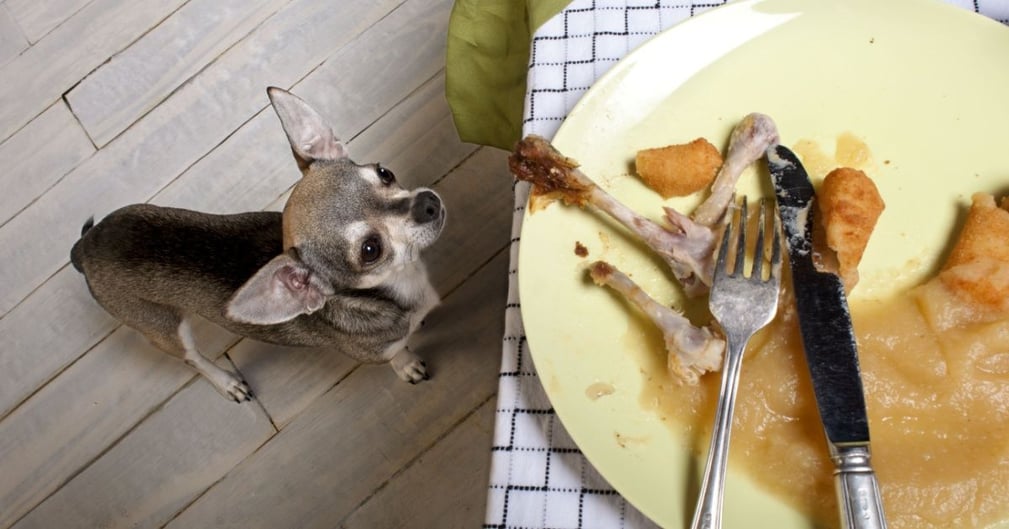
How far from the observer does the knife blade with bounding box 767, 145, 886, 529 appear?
893 mm

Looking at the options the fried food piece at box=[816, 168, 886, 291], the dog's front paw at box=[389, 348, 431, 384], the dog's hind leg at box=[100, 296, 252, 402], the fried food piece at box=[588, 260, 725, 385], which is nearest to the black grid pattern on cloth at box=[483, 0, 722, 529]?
the fried food piece at box=[588, 260, 725, 385]

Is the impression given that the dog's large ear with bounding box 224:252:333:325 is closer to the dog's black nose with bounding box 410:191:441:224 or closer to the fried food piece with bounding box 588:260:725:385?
the dog's black nose with bounding box 410:191:441:224

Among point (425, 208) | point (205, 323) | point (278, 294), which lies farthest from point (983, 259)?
point (205, 323)

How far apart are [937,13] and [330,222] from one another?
1.13 m

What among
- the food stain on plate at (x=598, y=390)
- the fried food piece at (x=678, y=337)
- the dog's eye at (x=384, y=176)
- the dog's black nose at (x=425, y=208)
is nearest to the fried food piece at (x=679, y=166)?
the fried food piece at (x=678, y=337)

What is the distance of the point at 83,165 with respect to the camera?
2.50m

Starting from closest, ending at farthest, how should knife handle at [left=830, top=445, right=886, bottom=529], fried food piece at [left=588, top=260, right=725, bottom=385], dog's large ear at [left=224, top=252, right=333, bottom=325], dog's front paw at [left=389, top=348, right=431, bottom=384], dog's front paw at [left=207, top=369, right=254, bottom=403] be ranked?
1. knife handle at [left=830, top=445, right=886, bottom=529]
2. fried food piece at [left=588, top=260, right=725, bottom=385]
3. dog's large ear at [left=224, top=252, right=333, bottom=325]
4. dog's front paw at [left=389, top=348, right=431, bottom=384]
5. dog's front paw at [left=207, top=369, right=254, bottom=403]

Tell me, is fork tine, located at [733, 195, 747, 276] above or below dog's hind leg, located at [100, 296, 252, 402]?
below

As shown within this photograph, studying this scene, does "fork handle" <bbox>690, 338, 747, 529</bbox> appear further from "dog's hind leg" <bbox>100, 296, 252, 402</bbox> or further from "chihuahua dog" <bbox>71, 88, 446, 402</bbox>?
"dog's hind leg" <bbox>100, 296, 252, 402</bbox>

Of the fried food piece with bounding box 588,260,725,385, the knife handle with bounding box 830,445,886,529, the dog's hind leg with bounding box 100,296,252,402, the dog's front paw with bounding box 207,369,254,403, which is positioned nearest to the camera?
the knife handle with bounding box 830,445,886,529

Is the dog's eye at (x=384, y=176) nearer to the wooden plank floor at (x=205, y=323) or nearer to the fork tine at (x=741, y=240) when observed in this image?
the wooden plank floor at (x=205, y=323)

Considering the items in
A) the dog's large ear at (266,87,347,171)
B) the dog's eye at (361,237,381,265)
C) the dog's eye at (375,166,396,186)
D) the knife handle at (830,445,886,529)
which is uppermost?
the dog's large ear at (266,87,347,171)

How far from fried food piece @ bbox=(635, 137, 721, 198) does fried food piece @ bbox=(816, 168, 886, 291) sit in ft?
0.57

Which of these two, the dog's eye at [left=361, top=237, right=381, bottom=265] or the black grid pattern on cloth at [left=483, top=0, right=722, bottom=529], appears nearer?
the black grid pattern on cloth at [left=483, top=0, right=722, bottom=529]
